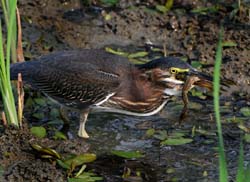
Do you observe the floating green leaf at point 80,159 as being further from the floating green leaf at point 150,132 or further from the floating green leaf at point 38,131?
the floating green leaf at point 150,132

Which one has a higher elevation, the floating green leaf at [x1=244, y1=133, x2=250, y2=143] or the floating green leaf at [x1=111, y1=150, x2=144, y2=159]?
the floating green leaf at [x1=244, y1=133, x2=250, y2=143]

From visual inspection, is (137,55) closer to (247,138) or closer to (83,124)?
(83,124)

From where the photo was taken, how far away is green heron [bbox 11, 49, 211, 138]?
6.84 meters

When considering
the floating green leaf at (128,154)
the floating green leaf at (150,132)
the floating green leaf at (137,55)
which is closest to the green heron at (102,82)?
the floating green leaf at (150,132)

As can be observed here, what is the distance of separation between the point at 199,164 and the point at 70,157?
109 centimetres

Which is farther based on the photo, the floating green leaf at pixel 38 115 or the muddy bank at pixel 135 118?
the floating green leaf at pixel 38 115

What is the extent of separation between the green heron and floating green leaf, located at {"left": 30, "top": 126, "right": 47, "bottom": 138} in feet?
1.16

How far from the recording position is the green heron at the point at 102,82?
22.5ft

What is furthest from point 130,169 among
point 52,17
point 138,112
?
point 52,17

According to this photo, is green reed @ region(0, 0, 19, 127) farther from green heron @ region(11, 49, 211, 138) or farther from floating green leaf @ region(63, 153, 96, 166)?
green heron @ region(11, 49, 211, 138)

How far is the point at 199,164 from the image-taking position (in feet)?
21.2

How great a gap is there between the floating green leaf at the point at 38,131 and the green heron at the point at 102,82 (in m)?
0.35

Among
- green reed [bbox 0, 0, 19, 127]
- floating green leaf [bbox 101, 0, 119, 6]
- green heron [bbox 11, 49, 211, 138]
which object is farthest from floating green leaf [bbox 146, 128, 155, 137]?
floating green leaf [bbox 101, 0, 119, 6]

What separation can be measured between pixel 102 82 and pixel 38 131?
2.35ft
